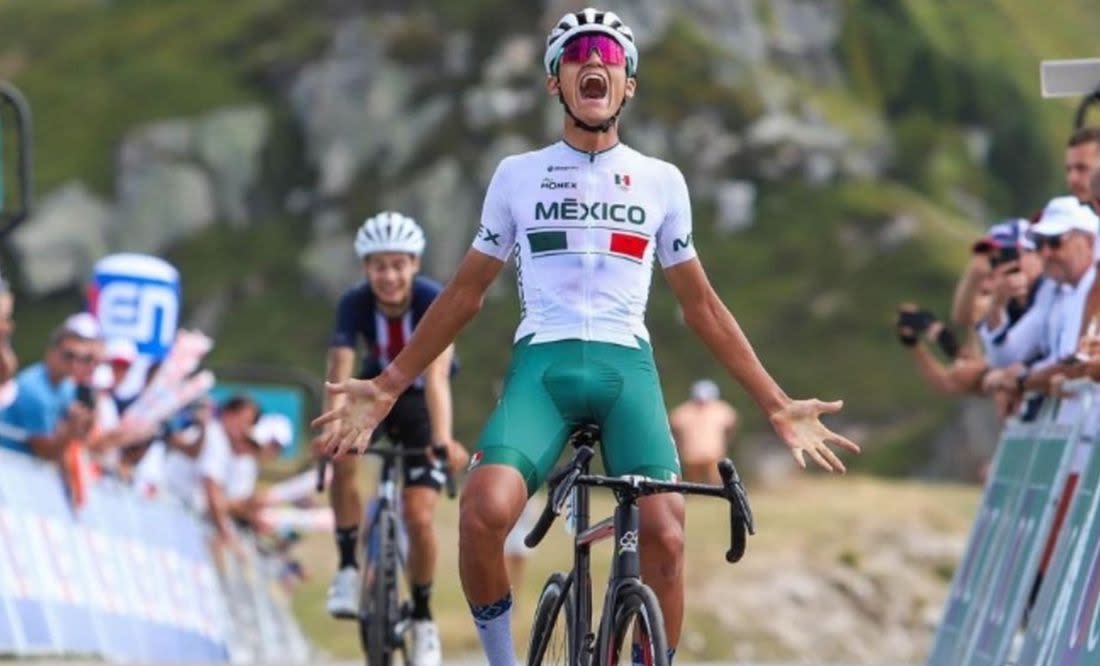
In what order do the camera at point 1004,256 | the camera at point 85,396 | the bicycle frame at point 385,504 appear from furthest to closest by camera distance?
1. the camera at point 85,396
2. the camera at point 1004,256
3. the bicycle frame at point 385,504

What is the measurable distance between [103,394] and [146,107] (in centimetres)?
9118

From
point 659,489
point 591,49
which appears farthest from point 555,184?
point 659,489

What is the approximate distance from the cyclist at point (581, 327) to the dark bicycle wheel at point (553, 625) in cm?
11

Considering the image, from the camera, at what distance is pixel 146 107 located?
10981 cm

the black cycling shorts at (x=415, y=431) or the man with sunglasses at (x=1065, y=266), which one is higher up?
the man with sunglasses at (x=1065, y=266)

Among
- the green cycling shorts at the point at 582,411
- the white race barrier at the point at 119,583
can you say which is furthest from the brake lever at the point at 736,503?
the white race barrier at the point at 119,583

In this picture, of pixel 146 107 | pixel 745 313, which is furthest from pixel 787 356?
pixel 146 107

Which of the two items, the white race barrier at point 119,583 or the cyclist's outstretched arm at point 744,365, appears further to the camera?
the white race barrier at point 119,583

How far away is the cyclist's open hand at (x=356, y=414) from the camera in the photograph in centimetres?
893

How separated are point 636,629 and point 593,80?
178 cm

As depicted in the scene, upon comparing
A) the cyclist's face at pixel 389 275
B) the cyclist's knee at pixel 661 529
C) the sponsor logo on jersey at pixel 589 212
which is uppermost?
the cyclist's face at pixel 389 275

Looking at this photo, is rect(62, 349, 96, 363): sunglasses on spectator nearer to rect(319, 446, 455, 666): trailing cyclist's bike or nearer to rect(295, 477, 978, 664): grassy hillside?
rect(319, 446, 455, 666): trailing cyclist's bike

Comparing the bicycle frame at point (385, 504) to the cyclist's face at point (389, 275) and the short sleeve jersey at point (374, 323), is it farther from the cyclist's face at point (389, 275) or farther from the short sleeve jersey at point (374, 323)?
the cyclist's face at point (389, 275)

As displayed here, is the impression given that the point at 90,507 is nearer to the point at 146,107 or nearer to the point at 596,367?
the point at 596,367
